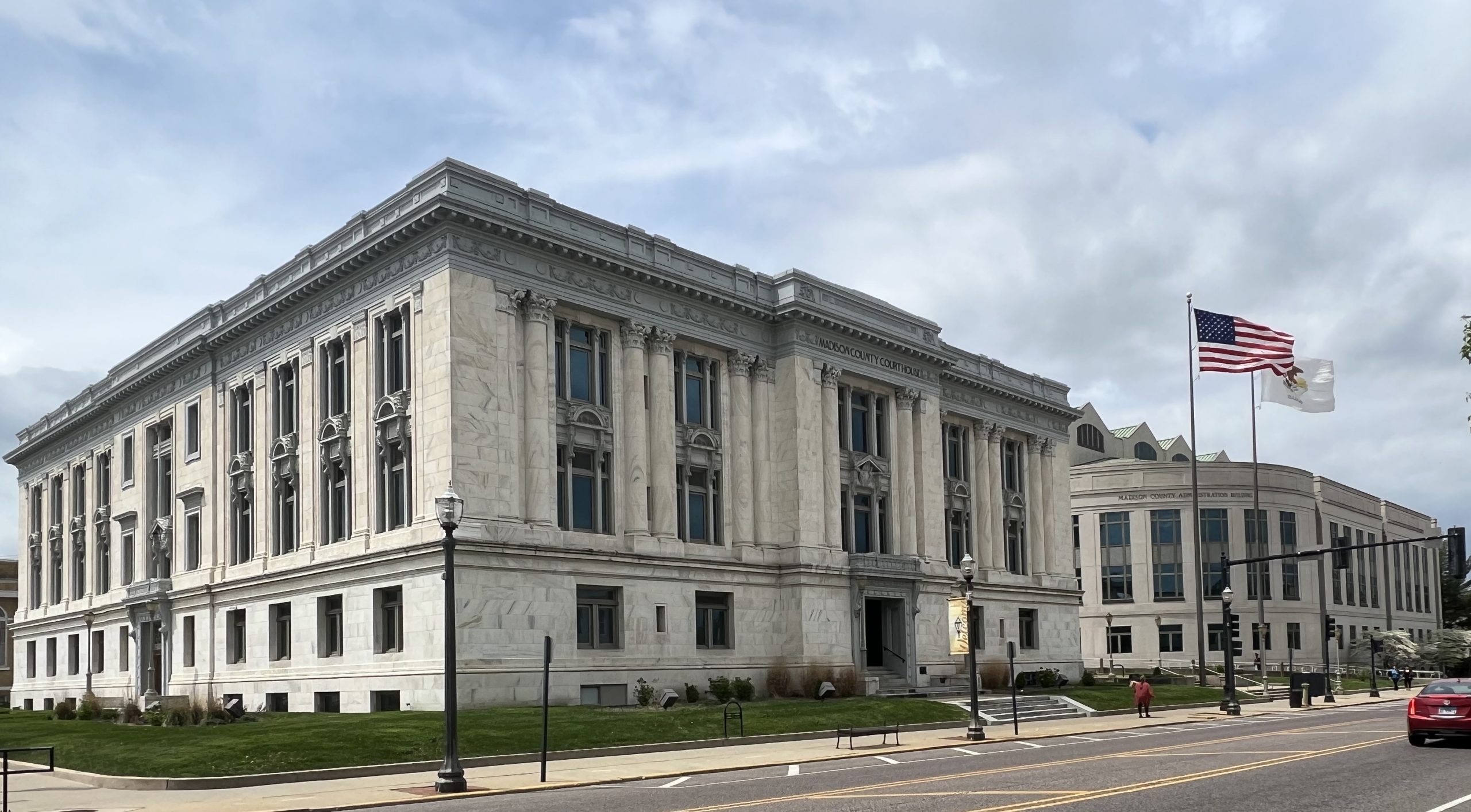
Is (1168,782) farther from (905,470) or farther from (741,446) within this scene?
(905,470)

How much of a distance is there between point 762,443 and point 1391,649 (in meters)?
69.9

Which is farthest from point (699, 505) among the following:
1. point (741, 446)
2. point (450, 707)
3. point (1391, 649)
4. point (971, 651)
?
point (1391, 649)

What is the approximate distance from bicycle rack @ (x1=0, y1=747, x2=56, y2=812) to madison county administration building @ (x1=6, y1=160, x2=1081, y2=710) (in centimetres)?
1295

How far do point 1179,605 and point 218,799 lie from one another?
84593 millimetres

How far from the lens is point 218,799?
2534cm

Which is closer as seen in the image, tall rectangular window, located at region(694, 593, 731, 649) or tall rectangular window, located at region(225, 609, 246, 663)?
tall rectangular window, located at region(694, 593, 731, 649)

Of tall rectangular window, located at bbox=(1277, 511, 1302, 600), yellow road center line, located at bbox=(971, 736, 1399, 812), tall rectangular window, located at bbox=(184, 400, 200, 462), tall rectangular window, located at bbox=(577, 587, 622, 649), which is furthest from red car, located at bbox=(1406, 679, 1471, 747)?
tall rectangular window, located at bbox=(1277, 511, 1302, 600)

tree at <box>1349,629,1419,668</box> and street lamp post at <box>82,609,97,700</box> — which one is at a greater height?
street lamp post at <box>82,609,97,700</box>

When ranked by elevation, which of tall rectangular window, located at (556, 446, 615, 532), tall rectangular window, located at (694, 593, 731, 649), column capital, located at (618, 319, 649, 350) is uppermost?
column capital, located at (618, 319, 649, 350)

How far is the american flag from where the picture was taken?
201 feet

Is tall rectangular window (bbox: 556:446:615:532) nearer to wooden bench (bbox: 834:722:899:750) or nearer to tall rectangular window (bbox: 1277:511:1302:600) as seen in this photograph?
wooden bench (bbox: 834:722:899:750)

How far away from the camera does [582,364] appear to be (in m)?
49.8

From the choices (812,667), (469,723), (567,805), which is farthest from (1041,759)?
(812,667)

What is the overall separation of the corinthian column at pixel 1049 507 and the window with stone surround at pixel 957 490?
786cm
